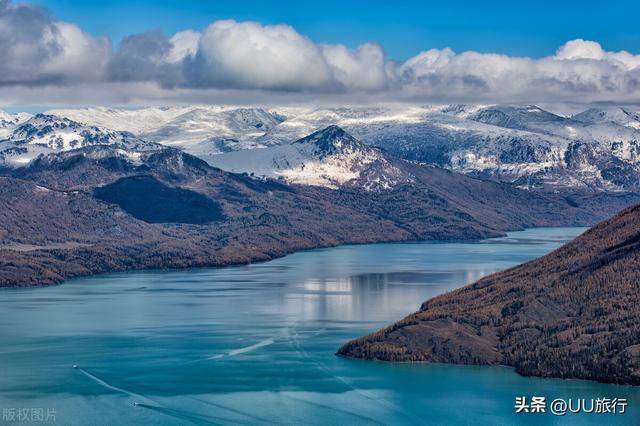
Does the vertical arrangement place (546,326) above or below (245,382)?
above

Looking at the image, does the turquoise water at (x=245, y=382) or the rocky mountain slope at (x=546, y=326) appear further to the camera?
the rocky mountain slope at (x=546, y=326)

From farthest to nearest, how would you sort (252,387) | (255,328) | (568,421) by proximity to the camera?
(255,328) < (252,387) < (568,421)

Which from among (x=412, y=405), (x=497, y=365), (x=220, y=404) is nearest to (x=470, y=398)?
(x=412, y=405)

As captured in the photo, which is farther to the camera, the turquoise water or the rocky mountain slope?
the rocky mountain slope

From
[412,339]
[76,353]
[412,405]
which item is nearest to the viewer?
[412,405]

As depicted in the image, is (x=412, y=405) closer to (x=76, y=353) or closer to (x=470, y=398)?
A: (x=470, y=398)

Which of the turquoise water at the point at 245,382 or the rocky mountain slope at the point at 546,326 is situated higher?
the rocky mountain slope at the point at 546,326

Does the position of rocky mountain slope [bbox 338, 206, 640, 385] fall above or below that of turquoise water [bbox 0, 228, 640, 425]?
above

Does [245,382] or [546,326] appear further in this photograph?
[546,326]
